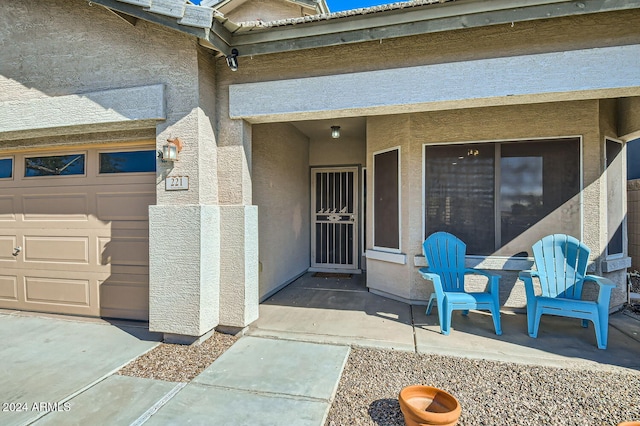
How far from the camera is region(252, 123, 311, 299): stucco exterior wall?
5.34 meters

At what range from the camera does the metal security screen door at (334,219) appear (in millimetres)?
7758

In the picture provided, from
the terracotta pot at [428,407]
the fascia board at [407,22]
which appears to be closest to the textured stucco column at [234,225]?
the fascia board at [407,22]

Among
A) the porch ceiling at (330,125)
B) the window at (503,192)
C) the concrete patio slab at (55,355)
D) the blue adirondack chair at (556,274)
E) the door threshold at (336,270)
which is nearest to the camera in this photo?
the concrete patio slab at (55,355)

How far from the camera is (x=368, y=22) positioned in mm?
3223

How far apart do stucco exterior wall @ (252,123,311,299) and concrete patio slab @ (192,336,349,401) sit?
1895mm

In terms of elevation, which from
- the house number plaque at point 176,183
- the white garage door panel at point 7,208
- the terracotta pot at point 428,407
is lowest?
the terracotta pot at point 428,407

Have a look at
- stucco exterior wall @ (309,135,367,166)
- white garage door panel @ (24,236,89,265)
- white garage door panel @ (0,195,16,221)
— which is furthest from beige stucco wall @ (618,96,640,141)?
→ white garage door panel @ (0,195,16,221)

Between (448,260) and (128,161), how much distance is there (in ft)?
15.0

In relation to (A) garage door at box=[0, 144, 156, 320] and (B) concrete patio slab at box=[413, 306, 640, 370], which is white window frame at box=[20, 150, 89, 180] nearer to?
(A) garage door at box=[0, 144, 156, 320]

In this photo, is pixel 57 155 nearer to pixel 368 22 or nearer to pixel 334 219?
pixel 368 22

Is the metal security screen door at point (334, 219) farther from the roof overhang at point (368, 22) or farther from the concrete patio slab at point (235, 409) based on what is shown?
the concrete patio slab at point (235, 409)

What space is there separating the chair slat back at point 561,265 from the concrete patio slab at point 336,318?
183 centimetres

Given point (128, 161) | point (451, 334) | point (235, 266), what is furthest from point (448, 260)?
point (128, 161)

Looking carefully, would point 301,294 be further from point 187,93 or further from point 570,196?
point 570,196
